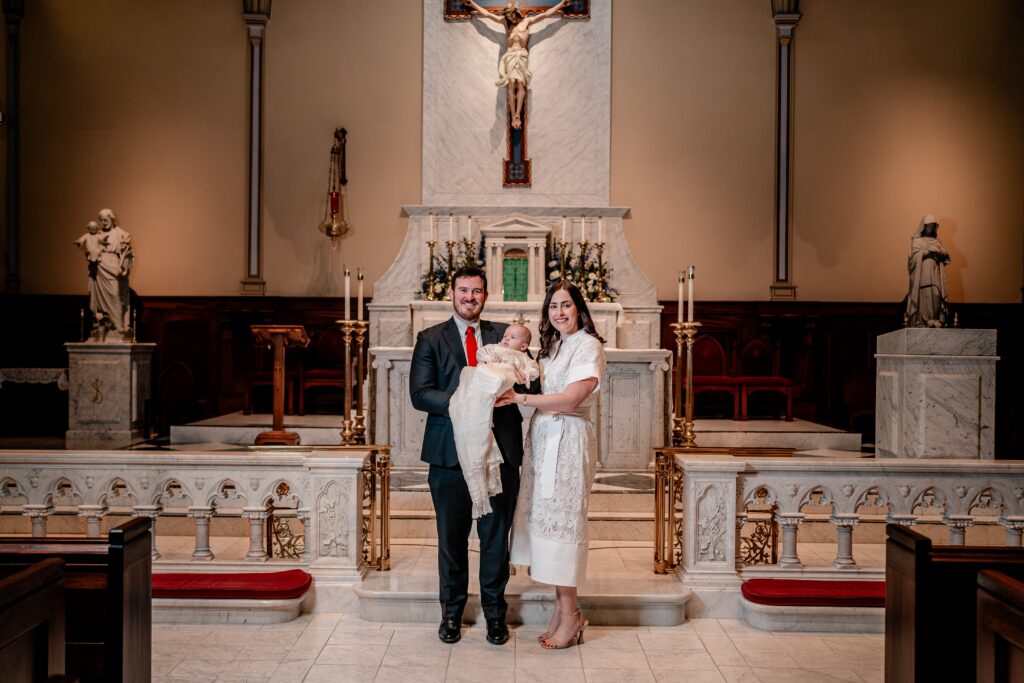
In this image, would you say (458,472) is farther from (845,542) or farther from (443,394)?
(845,542)

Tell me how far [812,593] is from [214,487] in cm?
308

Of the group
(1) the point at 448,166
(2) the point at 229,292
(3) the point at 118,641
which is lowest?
(3) the point at 118,641

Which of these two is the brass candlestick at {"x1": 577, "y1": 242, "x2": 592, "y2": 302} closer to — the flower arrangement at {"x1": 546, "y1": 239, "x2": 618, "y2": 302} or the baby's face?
the flower arrangement at {"x1": 546, "y1": 239, "x2": 618, "y2": 302}

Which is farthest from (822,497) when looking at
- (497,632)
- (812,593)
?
(497,632)

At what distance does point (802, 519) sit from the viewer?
15.3 feet

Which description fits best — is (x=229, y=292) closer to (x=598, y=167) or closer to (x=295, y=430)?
(x=295, y=430)

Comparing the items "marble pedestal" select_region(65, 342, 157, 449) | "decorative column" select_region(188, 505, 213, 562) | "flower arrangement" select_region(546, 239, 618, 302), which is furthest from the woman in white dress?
"marble pedestal" select_region(65, 342, 157, 449)

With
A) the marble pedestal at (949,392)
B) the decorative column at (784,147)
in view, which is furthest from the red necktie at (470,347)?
the decorative column at (784,147)

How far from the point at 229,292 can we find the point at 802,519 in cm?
745

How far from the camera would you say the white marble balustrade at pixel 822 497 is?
4645 mm

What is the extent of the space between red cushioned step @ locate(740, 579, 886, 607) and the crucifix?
20.3ft

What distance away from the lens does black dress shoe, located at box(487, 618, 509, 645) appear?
13.3 ft

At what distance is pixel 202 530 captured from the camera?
4758mm

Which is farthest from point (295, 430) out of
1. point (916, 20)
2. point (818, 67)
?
point (916, 20)
